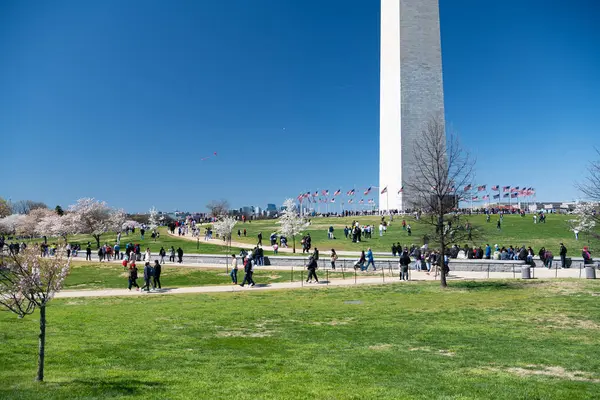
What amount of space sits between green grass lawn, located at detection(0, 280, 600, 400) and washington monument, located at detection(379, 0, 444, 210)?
5912 cm

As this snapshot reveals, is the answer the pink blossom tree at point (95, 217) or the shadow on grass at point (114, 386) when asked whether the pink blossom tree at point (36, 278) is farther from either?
the pink blossom tree at point (95, 217)

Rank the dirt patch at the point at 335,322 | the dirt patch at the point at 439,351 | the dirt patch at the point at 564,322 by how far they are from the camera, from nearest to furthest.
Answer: the dirt patch at the point at 439,351, the dirt patch at the point at 564,322, the dirt patch at the point at 335,322

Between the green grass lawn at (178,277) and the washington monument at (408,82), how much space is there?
48748 mm

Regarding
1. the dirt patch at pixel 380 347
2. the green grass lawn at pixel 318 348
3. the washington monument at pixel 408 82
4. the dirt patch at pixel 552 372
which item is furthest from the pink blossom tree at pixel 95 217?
the dirt patch at pixel 552 372

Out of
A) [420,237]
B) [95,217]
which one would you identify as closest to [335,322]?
[420,237]

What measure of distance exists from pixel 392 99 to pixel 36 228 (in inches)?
2295

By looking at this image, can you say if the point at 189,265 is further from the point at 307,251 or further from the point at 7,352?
the point at 7,352

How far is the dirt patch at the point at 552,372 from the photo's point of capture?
9.22 m

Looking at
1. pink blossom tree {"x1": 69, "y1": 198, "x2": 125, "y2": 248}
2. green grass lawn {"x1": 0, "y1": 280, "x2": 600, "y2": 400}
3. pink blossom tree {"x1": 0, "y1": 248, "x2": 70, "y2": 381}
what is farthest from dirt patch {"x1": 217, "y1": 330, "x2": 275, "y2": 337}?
pink blossom tree {"x1": 69, "y1": 198, "x2": 125, "y2": 248}

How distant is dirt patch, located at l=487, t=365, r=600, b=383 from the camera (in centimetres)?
922

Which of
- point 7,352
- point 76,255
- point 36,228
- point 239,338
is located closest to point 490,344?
point 239,338

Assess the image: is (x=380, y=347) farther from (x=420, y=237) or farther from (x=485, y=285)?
(x=420, y=237)

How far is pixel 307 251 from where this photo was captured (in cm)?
3959

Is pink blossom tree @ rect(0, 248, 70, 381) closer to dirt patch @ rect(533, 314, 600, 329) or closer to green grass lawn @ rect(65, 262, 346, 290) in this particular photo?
dirt patch @ rect(533, 314, 600, 329)
